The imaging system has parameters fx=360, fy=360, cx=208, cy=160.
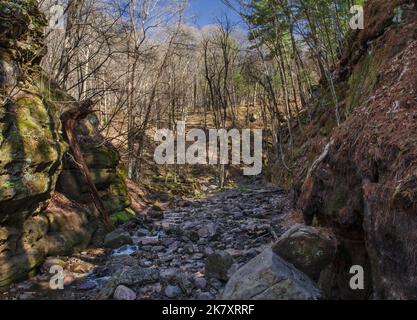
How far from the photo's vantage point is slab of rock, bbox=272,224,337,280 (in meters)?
4.34

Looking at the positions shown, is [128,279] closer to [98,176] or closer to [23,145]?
[23,145]

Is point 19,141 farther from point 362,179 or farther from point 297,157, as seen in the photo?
point 297,157

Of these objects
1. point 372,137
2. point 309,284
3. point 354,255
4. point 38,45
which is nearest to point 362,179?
point 372,137

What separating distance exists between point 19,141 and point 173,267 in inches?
138

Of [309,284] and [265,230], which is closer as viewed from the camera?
[309,284]

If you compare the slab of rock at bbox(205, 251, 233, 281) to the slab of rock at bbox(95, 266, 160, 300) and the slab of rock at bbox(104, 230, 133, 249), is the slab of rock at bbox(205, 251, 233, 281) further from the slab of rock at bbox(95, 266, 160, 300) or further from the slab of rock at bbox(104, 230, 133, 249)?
the slab of rock at bbox(104, 230, 133, 249)

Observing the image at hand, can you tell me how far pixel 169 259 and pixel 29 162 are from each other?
3090 millimetres

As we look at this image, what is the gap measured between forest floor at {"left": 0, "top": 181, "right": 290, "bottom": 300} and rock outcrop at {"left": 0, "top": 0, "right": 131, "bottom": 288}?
405mm

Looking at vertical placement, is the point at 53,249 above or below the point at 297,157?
below

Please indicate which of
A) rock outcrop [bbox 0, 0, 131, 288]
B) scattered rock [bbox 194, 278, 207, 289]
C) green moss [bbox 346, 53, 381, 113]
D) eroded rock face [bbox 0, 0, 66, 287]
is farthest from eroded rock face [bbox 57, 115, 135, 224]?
green moss [bbox 346, 53, 381, 113]

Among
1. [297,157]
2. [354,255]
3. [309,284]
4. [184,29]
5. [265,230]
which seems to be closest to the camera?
[309,284]

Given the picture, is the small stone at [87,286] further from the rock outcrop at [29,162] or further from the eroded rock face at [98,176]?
the eroded rock face at [98,176]

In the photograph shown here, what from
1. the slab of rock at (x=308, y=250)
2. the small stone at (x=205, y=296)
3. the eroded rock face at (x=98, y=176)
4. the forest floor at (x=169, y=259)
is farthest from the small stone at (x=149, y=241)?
the slab of rock at (x=308, y=250)
